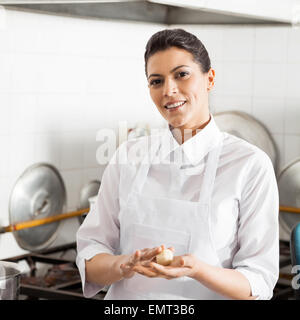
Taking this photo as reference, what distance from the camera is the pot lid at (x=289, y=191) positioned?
1756 mm

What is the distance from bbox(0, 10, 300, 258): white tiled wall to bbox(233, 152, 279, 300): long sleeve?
2.82ft

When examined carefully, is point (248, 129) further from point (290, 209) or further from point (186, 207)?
point (186, 207)

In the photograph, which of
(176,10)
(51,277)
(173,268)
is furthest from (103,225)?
(176,10)

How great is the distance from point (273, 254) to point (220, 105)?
1122 mm

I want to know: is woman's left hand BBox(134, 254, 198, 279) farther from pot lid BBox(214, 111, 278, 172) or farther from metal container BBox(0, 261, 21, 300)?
pot lid BBox(214, 111, 278, 172)

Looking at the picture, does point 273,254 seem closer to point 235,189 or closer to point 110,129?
point 235,189

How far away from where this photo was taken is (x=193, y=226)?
0.91m

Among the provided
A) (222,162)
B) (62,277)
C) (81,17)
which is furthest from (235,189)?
(81,17)

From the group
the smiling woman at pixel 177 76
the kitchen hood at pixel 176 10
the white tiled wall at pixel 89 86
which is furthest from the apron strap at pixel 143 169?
the white tiled wall at pixel 89 86

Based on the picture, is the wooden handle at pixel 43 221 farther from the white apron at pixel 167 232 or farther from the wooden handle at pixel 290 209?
the white apron at pixel 167 232

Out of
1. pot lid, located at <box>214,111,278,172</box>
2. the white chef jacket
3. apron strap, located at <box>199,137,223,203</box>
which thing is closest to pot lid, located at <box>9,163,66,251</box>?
pot lid, located at <box>214,111,278,172</box>

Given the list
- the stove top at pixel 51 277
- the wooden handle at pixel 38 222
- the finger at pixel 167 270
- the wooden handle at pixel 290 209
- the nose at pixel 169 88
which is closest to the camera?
the finger at pixel 167 270

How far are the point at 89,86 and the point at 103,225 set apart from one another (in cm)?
92

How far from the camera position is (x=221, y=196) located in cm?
89
